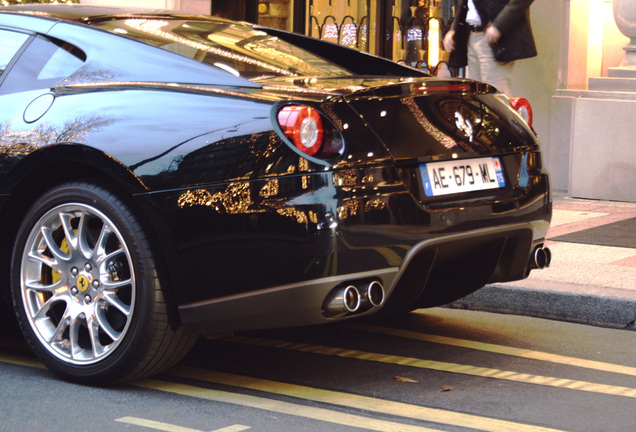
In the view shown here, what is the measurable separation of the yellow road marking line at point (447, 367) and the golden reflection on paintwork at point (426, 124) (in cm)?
93

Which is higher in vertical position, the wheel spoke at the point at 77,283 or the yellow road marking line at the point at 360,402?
the wheel spoke at the point at 77,283

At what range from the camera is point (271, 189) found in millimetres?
4059

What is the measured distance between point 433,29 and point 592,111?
2437 mm

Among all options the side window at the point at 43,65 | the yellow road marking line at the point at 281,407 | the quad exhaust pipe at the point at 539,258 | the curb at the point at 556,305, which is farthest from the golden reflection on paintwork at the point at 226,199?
the curb at the point at 556,305

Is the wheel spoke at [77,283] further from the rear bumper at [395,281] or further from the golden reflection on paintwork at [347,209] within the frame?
the golden reflection on paintwork at [347,209]

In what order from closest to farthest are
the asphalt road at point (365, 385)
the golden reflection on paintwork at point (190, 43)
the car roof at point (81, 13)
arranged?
the asphalt road at point (365, 385) < the golden reflection on paintwork at point (190, 43) < the car roof at point (81, 13)

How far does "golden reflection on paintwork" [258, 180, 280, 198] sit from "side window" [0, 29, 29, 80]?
1523 millimetres

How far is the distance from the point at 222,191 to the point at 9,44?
1.47 m

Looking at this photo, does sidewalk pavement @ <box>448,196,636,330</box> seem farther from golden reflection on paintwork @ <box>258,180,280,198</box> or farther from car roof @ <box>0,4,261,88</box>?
golden reflection on paintwork @ <box>258,180,280,198</box>

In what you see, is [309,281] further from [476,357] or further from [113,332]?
[476,357]

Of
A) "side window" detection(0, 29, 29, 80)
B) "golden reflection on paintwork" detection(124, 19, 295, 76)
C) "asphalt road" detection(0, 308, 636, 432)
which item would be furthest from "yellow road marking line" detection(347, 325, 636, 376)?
"side window" detection(0, 29, 29, 80)

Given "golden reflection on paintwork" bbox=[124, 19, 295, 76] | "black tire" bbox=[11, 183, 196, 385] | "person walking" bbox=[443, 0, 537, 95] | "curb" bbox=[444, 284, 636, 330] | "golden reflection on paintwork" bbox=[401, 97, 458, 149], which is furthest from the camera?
"person walking" bbox=[443, 0, 537, 95]

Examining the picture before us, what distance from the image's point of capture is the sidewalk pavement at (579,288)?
5.73 m

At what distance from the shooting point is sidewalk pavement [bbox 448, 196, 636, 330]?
5.73 metres
